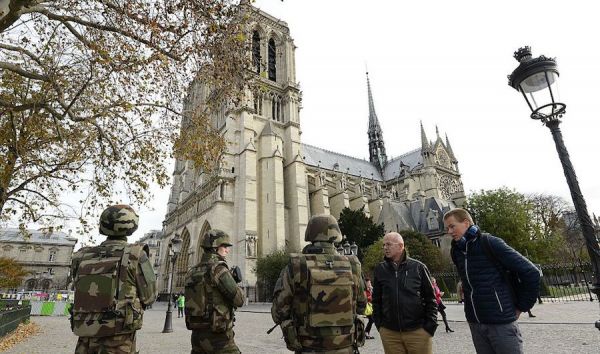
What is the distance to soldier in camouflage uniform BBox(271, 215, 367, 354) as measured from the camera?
2.88 m

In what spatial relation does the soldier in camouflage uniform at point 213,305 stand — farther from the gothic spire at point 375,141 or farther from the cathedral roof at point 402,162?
the gothic spire at point 375,141

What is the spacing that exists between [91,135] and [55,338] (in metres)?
6.14

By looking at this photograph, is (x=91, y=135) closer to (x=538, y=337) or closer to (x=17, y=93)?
(x=17, y=93)

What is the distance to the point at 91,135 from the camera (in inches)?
396

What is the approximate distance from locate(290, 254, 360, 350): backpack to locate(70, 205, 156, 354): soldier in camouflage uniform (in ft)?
4.88

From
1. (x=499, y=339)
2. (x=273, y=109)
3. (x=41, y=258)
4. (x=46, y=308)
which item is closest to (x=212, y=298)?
(x=499, y=339)

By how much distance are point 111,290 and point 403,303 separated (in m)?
2.73

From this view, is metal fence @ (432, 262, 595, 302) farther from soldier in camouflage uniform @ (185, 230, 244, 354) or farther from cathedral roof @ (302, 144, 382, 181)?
cathedral roof @ (302, 144, 382, 181)

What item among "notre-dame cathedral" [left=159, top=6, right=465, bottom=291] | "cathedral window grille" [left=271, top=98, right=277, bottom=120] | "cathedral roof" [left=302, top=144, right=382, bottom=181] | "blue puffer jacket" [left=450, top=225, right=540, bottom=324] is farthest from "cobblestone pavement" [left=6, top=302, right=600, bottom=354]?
"cathedral roof" [left=302, top=144, right=382, bottom=181]

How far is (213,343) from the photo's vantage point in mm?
3664

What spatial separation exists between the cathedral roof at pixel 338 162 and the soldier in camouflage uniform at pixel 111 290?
40.9 m

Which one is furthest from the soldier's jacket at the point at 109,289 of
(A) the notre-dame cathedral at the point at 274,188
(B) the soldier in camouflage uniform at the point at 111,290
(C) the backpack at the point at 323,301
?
(A) the notre-dame cathedral at the point at 274,188

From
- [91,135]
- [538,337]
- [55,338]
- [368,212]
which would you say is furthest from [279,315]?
[368,212]

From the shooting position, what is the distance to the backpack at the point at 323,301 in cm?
288
